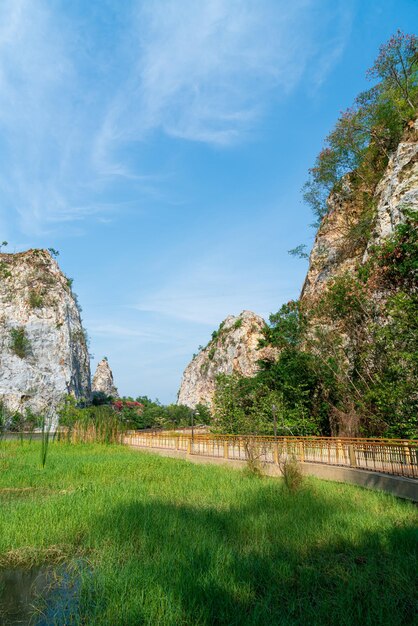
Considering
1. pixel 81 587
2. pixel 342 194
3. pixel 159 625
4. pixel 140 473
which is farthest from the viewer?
pixel 342 194

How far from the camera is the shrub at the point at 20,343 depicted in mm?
44188

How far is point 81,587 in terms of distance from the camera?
4.34m

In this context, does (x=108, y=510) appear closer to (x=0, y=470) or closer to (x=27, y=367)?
(x=0, y=470)

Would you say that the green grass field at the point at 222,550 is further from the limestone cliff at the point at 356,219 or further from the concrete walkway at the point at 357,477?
the limestone cliff at the point at 356,219

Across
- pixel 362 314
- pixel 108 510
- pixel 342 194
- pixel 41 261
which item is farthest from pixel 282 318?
pixel 41 261

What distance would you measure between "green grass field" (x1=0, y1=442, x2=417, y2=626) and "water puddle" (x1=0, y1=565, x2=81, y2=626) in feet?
0.45

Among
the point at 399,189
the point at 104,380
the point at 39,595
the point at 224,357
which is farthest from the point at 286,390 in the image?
the point at 104,380

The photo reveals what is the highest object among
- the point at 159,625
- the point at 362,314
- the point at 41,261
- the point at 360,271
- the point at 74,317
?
the point at 41,261

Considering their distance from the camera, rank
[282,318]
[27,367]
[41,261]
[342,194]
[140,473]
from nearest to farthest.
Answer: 1. [140,473]
2. [282,318]
3. [342,194]
4. [27,367]
5. [41,261]

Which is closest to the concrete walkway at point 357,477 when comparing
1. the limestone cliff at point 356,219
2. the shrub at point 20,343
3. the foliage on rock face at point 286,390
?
the foliage on rock face at point 286,390

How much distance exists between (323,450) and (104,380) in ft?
221

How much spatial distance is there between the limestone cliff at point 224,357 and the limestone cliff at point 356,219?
16668mm

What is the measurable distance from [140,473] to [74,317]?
4070 centimetres

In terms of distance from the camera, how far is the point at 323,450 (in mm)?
12844
